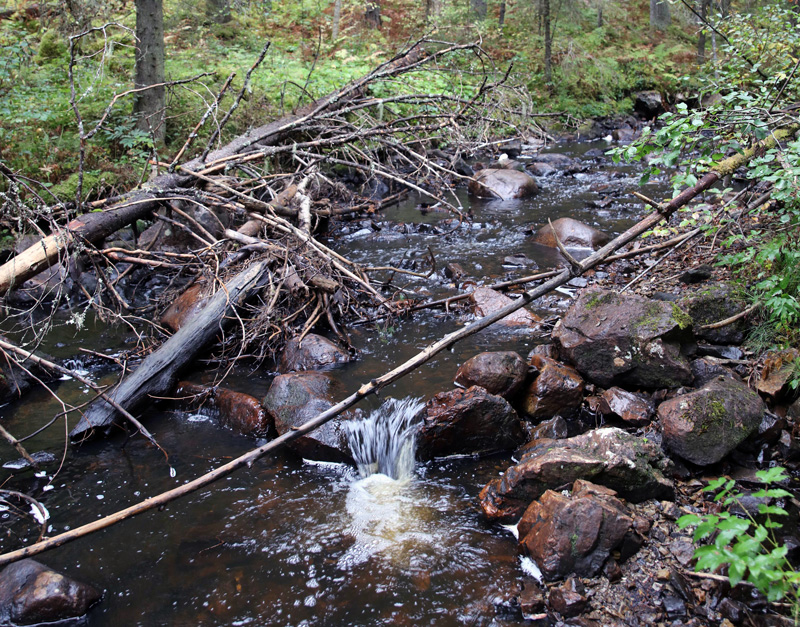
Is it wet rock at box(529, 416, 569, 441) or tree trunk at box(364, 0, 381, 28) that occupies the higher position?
tree trunk at box(364, 0, 381, 28)

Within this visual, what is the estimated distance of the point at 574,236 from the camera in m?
8.74

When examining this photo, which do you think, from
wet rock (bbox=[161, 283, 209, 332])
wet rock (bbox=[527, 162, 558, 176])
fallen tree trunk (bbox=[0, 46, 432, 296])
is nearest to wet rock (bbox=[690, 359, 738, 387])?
wet rock (bbox=[161, 283, 209, 332])

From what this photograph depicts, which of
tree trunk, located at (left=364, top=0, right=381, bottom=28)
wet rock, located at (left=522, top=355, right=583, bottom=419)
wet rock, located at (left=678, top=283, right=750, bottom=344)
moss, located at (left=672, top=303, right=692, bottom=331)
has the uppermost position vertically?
tree trunk, located at (left=364, top=0, right=381, bottom=28)

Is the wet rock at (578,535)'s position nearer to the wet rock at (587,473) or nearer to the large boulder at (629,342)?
the wet rock at (587,473)

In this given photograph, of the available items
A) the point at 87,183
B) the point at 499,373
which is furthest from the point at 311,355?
the point at 87,183

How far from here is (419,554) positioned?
11.3ft

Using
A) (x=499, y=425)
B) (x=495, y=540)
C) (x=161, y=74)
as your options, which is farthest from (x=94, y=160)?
(x=495, y=540)

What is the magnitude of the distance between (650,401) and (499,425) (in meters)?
1.32

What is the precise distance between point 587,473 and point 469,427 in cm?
106

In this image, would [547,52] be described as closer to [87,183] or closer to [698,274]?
[698,274]

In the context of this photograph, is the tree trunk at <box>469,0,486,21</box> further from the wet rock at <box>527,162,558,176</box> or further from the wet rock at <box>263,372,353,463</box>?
the wet rock at <box>263,372,353,463</box>

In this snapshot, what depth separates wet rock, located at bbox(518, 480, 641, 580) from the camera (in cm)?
307

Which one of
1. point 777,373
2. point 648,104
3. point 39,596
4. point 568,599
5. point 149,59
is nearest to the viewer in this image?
point 568,599

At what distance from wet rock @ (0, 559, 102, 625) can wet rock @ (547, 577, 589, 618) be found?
2.66 m
